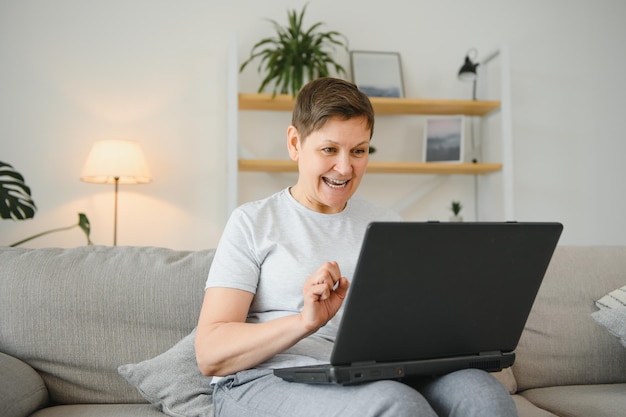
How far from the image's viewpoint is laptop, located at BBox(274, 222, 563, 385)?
92 cm

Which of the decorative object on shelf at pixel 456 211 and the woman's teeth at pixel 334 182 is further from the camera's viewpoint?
the decorative object on shelf at pixel 456 211

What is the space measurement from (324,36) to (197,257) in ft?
5.99

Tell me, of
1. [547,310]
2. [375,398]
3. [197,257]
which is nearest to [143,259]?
[197,257]

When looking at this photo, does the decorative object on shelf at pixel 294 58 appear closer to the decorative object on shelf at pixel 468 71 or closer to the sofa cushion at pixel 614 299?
the decorative object on shelf at pixel 468 71

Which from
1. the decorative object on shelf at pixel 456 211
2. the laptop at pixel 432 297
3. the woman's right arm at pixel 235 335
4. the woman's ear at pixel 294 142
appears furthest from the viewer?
the decorative object on shelf at pixel 456 211

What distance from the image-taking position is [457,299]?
3.26 ft

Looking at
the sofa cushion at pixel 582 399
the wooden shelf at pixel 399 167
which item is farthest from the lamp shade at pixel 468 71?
the sofa cushion at pixel 582 399

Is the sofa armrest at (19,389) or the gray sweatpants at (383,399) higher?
the gray sweatpants at (383,399)

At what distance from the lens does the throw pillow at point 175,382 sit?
4.56 feet

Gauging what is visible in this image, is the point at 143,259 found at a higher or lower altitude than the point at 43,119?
lower

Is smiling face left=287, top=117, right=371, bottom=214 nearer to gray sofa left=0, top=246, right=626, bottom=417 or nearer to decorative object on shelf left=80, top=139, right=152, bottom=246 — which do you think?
gray sofa left=0, top=246, right=626, bottom=417

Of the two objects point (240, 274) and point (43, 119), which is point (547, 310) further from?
point (43, 119)

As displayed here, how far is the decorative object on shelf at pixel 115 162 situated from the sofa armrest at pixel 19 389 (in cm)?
147

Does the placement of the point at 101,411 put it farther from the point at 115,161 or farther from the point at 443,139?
the point at 443,139
